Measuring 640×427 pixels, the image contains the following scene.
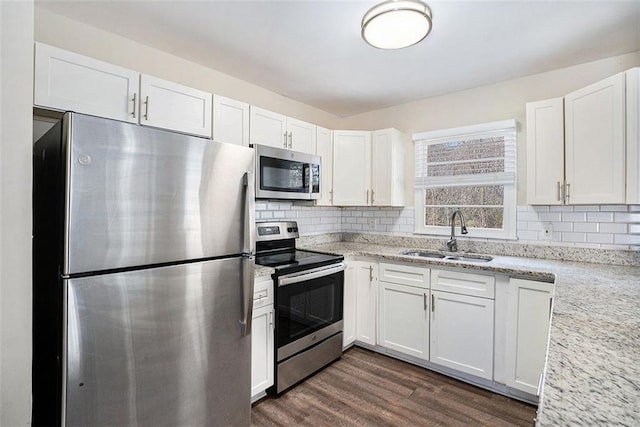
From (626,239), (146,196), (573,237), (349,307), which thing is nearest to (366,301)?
(349,307)

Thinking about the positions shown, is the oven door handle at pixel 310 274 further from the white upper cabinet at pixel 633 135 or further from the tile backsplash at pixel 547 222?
the white upper cabinet at pixel 633 135

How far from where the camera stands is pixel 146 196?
1.38 meters

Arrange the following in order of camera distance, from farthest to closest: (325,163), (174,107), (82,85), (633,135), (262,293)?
1. (325,163)
2. (262,293)
3. (174,107)
4. (633,135)
5. (82,85)

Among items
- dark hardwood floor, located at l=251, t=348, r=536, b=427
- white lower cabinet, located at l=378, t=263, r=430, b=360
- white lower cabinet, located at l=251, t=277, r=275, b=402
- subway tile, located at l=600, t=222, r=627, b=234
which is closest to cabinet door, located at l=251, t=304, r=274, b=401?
white lower cabinet, located at l=251, t=277, r=275, b=402

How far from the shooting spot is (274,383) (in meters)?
2.21

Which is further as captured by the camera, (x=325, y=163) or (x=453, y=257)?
(x=325, y=163)

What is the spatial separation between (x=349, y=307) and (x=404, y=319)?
1.64 ft

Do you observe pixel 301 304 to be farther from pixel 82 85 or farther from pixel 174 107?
pixel 82 85

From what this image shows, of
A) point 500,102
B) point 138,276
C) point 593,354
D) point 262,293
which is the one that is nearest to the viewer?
point 593,354

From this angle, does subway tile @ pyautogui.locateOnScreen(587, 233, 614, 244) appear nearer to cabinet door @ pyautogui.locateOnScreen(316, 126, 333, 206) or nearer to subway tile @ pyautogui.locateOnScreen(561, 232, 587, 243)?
subway tile @ pyautogui.locateOnScreen(561, 232, 587, 243)

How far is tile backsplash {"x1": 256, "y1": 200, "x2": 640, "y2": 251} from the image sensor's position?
89.0 inches

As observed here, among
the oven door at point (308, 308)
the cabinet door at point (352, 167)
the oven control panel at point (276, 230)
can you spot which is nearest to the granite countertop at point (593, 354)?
the oven door at point (308, 308)

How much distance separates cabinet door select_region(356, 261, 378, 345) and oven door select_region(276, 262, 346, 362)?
24 cm

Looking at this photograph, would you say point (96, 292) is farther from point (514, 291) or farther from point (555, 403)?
point (514, 291)
